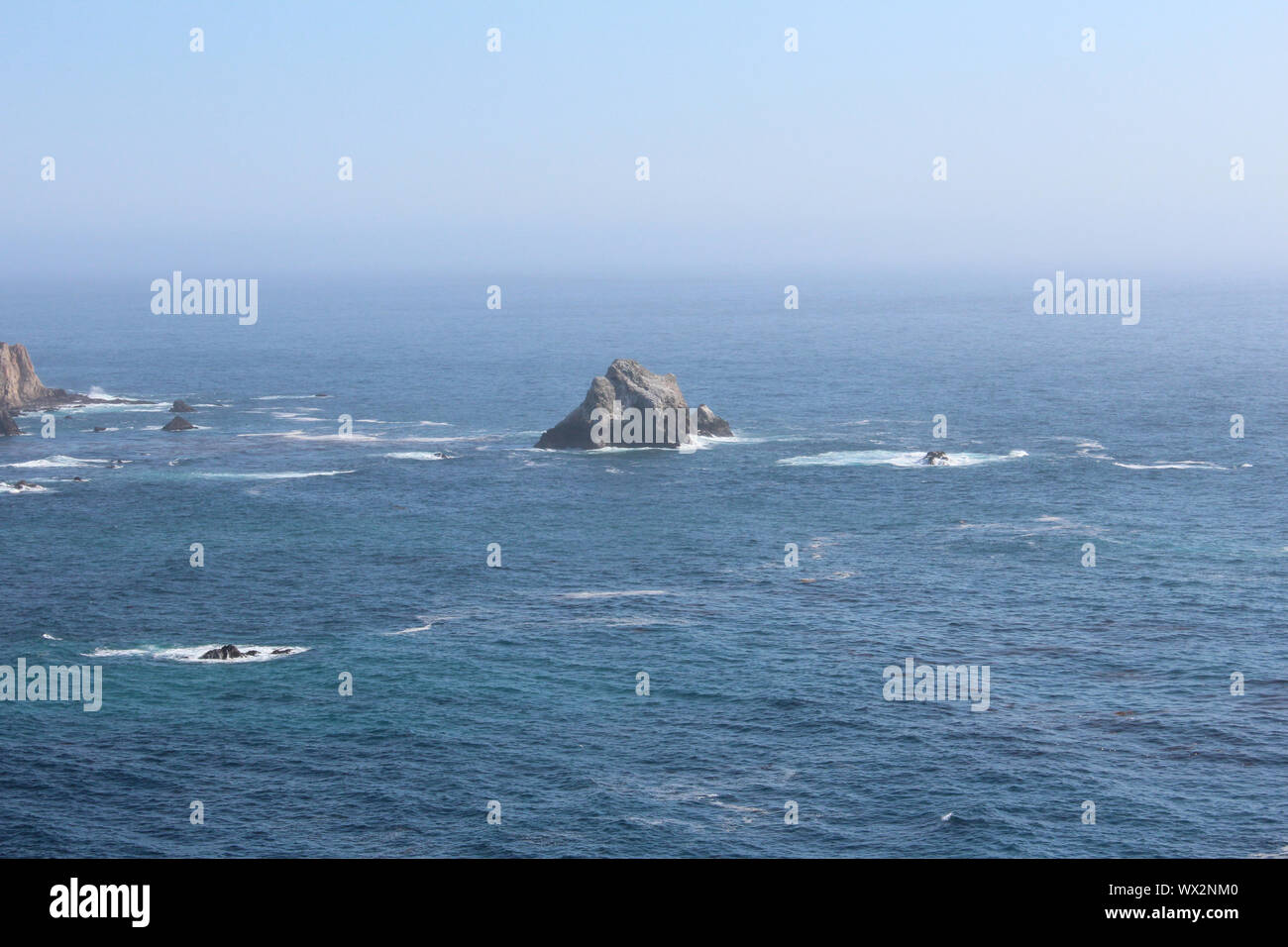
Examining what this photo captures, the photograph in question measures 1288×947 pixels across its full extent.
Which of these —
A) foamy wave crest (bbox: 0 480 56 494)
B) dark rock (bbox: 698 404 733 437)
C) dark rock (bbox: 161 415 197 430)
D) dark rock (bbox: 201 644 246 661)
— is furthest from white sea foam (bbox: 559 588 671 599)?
dark rock (bbox: 161 415 197 430)

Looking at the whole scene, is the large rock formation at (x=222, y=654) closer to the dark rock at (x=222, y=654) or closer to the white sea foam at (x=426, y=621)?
the dark rock at (x=222, y=654)

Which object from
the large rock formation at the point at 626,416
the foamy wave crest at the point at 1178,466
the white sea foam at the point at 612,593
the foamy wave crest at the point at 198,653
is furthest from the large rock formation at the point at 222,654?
the foamy wave crest at the point at 1178,466

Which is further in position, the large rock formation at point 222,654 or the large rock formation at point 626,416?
the large rock formation at point 626,416

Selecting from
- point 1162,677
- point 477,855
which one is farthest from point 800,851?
point 1162,677

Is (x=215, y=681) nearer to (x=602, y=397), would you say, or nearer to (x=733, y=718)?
(x=733, y=718)

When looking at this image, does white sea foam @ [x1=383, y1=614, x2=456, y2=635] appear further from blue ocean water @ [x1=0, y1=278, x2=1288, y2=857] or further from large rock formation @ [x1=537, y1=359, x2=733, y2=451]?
large rock formation @ [x1=537, y1=359, x2=733, y2=451]

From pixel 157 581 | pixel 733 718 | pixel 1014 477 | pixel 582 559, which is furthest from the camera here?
pixel 1014 477

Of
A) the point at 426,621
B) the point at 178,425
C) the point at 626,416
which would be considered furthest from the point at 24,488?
the point at 426,621
